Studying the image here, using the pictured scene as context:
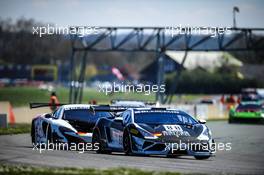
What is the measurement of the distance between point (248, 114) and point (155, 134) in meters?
24.2

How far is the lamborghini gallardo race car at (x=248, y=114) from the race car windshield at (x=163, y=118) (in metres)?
22.5

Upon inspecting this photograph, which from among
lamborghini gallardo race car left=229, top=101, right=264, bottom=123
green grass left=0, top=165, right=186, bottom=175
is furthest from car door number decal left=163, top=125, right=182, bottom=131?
lamborghini gallardo race car left=229, top=101, right=264, bottom=123

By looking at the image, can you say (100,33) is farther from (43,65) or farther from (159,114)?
(43,65)

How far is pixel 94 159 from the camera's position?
51.1ft

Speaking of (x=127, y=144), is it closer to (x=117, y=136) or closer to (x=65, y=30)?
(x=117, y=136)

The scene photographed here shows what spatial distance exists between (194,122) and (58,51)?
9644 cm

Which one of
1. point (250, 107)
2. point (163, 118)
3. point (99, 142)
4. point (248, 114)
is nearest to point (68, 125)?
point (99, 142)

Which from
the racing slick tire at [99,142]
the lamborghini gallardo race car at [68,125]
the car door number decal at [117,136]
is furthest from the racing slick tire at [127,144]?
the lamborghini gallardo race car at [68,125]

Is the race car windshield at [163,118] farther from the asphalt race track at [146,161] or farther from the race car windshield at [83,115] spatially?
the race car windshield at [83,115]

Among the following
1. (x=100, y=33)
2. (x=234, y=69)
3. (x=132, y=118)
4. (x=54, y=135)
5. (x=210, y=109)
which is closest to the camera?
(x=132, y=118)

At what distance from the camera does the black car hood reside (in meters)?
16.2

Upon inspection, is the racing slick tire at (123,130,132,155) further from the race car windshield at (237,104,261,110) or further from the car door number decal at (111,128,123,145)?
the race car windshield at (237,104,261,110)

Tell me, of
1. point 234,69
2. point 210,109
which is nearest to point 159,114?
point 210,109

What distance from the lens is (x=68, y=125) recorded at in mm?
19109
